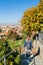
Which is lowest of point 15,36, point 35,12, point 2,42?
point 15,36

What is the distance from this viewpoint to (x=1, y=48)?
7.95m

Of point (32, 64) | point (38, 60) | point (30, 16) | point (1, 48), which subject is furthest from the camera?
point (30, 16)

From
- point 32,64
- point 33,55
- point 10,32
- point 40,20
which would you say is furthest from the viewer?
point 10,32

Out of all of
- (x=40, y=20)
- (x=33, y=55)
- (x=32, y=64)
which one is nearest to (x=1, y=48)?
(x=32, y=64)

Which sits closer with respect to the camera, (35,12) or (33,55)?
(33,55)

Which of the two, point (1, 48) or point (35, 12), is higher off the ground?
point (35, 12)

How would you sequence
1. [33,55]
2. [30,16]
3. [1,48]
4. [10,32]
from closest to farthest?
1. [1,48]
2. [33,55]
3. [30,16]
4. [10,32]

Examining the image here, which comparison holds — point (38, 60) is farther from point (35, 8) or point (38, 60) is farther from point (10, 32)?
point (10, 32)

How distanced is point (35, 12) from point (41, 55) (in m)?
20.0

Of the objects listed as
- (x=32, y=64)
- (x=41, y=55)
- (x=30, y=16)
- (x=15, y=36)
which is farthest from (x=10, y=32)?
(x=32, y=64)

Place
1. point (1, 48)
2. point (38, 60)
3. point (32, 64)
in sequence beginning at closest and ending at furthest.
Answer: point (1, 48) < point (32, 64) < point (38, 60)

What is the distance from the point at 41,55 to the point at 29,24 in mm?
20998

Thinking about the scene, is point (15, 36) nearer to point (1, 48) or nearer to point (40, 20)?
point (40, 20)

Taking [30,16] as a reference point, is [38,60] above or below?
below
